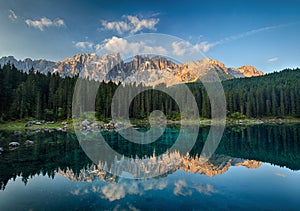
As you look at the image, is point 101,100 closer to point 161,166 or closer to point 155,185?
point 161,166

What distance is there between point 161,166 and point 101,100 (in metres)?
41.5

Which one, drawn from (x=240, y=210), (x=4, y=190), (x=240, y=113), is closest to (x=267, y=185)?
(x=240, y=210)

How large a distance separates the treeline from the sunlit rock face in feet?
118

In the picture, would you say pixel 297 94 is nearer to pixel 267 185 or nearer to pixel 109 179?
pixel 267 185

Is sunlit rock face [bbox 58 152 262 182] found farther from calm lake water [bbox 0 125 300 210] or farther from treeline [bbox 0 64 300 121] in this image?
treeline [bbox 0 64 300 121]

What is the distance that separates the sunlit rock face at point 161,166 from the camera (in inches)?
471

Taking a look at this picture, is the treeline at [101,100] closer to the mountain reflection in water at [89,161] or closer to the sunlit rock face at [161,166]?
the mountain reflection in water at [89,161]

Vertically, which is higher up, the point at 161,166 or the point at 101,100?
the point at 101,100

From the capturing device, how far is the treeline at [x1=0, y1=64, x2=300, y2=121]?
4450 centimetres

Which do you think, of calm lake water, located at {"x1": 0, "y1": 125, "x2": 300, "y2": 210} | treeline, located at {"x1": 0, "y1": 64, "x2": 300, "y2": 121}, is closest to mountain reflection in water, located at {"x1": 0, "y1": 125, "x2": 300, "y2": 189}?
calm lake water, located at {"x1": 0, "y1": 125, "x2": 300, "y2": 210}

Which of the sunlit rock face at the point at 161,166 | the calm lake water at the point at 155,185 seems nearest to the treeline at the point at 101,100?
the calm lake water at the point at 155,185

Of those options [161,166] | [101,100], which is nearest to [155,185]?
[161,166]

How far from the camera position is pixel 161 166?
551 inches

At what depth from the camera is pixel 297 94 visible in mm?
67250
